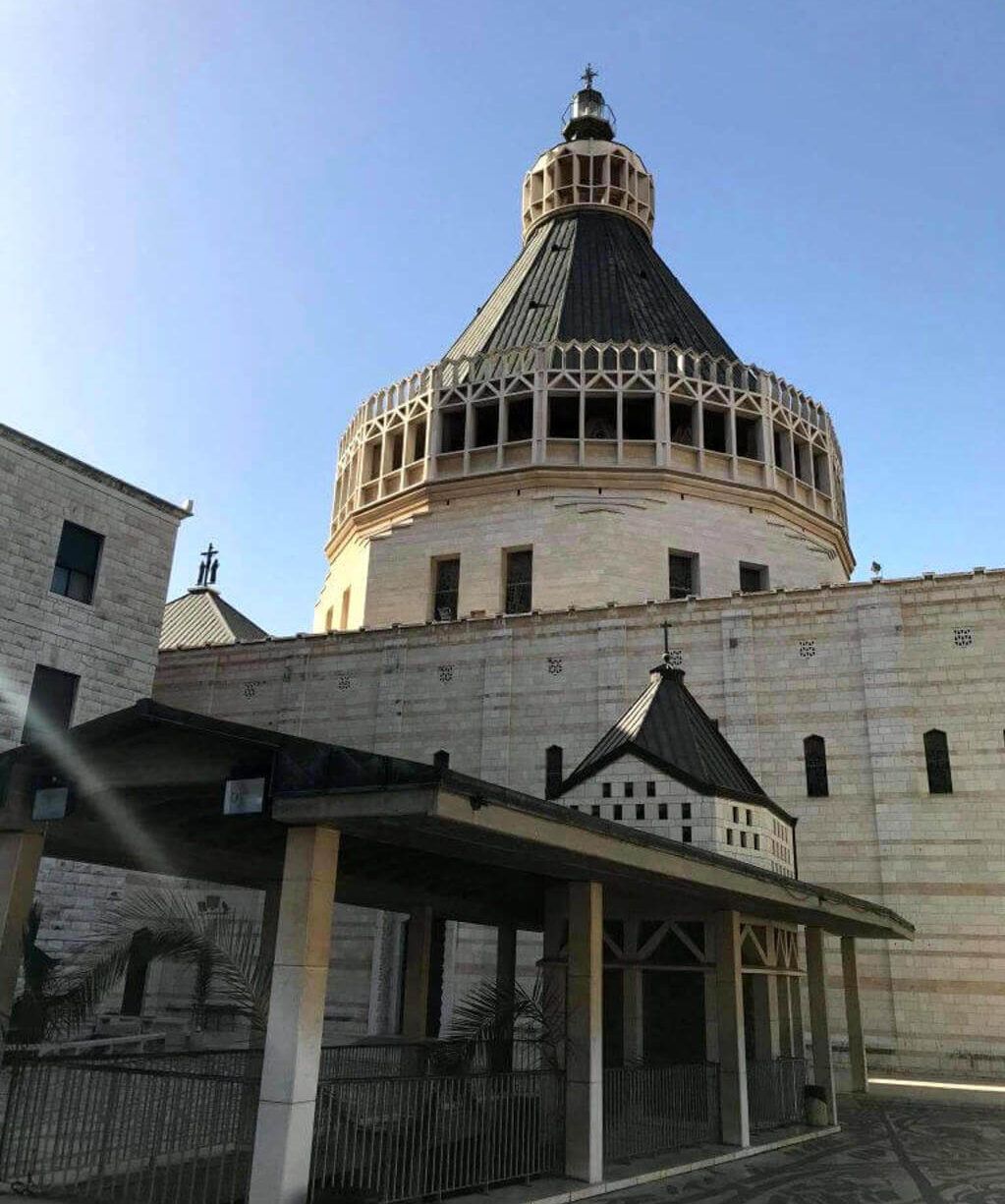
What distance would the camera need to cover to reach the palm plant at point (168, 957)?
1063 centimetres

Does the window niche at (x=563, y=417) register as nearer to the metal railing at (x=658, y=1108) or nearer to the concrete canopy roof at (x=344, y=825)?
the concrete canopy roof at (x=344, y=825)

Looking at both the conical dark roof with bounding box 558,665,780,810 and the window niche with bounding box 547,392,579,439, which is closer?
the conical dark roof with bounding box 558,665,780,810

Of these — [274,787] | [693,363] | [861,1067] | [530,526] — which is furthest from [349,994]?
[693,363]

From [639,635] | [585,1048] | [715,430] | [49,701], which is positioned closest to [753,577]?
[715,430]

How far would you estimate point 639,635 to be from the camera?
102ft

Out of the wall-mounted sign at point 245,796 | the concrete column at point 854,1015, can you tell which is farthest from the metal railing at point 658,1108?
the concrete column at point 854,1015

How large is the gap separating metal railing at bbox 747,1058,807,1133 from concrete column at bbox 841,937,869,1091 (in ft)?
12.9

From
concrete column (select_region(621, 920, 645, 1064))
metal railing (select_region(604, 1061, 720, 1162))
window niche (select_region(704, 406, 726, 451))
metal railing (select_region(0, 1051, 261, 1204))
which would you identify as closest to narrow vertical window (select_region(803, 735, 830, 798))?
concrete column (select_region(621, 920, 645, 1064))

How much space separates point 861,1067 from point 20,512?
78.6 feet

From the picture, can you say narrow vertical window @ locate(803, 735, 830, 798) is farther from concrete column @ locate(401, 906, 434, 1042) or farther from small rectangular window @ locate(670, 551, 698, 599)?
concrete column @ locate(401, 906, 434, 1042)

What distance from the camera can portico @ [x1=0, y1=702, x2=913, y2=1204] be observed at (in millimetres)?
8875

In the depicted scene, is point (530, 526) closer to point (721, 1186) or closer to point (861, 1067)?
point (861, 1067)

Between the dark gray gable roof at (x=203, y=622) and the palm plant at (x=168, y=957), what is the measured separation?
30751 mm

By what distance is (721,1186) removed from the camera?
39.8ft
